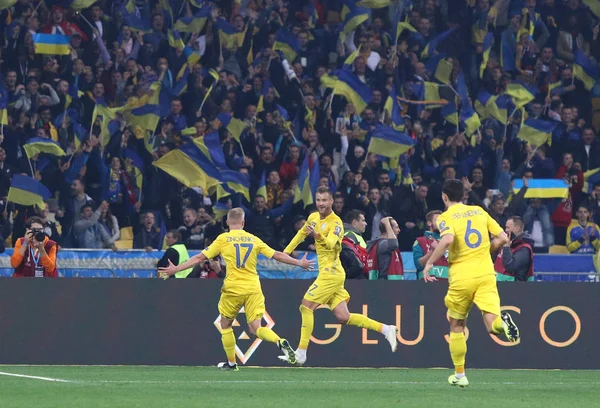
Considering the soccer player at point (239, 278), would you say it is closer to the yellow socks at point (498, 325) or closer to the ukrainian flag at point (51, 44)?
the yellow socks at point (498, 325)

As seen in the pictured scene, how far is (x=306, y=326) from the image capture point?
1546cm

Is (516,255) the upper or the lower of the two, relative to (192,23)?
lower

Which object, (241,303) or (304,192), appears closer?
(241,303)

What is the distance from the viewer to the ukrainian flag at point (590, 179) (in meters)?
22.2

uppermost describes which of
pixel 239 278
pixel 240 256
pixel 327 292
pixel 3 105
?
pixel 3 105

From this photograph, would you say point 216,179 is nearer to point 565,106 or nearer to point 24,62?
point 24,62

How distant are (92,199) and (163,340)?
13.4ft

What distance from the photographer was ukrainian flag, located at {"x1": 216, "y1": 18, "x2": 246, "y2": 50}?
74.9ft

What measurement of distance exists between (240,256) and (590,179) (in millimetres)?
9519

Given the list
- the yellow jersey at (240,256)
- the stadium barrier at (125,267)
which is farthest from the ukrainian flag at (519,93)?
the yellow jersey at (240,256)

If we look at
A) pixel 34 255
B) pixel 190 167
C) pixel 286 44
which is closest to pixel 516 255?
pixel 190 167

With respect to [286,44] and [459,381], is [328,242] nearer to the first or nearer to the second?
[459,381]

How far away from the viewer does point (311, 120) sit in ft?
71.9

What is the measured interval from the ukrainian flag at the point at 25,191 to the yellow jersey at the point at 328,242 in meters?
5.79
